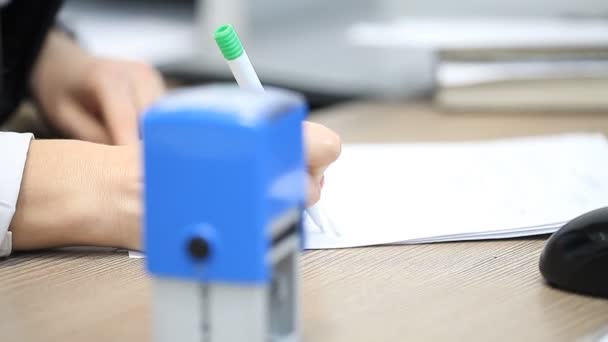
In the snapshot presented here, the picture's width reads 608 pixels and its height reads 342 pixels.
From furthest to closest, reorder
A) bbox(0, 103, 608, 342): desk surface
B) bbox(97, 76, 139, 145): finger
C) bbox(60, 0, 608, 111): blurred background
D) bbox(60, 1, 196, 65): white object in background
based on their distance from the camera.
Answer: bbox(60, 1, 196, 65): white object in background
bbox(60, 0, 608, 111): blurred background
bbox(97, 76, 139, 145): finger
bbox(0, 103, 608, 342): desk surface

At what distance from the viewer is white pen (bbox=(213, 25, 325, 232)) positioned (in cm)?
49

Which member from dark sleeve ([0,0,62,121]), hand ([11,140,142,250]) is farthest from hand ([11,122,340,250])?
dark sleeve ([0,0,62,121])

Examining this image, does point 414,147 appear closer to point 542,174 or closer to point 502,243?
point 542,174

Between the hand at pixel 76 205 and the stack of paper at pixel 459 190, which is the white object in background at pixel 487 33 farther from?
the hand at pixel 76 205

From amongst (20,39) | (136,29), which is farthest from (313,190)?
(136,29)

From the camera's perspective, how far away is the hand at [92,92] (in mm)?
841

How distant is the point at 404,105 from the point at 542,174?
0.40 metres

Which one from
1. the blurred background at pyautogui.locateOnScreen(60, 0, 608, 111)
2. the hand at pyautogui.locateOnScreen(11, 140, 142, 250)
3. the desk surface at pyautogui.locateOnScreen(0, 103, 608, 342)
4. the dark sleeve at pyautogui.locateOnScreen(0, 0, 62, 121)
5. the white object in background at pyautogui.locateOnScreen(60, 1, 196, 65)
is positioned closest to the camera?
the desk surface at pyautogui.locateOnScreen(0, 103, 608, 342)

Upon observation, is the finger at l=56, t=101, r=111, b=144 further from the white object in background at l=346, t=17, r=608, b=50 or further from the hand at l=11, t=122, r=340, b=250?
the white object in background at l=346, t=17, r=608, b=50

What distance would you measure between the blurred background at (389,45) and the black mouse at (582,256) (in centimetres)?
58

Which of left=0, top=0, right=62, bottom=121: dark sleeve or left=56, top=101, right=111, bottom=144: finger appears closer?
left=56, top=101, right=111, bottom=144: finger

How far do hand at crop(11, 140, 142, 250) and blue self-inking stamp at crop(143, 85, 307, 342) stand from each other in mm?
200

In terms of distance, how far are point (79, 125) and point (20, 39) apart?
162mm

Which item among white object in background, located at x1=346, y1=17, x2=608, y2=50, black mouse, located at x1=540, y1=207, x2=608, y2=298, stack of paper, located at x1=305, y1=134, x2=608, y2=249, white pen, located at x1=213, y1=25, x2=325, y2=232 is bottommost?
stack of paper, located at x1=305, y1=134, x2=608, y2=249
